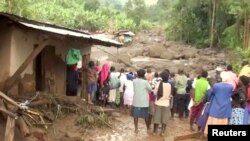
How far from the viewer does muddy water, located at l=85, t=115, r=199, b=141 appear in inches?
430

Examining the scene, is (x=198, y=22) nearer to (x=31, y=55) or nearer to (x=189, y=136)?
(x=189, y=136)

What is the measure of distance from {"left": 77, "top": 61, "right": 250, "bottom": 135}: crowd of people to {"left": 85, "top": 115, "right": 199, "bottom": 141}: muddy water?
24 cm

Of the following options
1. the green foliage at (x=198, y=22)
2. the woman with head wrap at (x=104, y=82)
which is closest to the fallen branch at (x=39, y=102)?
the woman with head wrap at (x=104, y=82)

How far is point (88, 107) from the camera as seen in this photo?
473 inches

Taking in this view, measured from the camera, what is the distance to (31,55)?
388 inches

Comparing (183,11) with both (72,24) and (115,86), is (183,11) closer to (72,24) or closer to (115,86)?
(72,24)

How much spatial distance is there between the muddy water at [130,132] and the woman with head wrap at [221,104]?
5.78 feet

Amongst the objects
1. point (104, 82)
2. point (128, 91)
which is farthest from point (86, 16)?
point (128, 91)

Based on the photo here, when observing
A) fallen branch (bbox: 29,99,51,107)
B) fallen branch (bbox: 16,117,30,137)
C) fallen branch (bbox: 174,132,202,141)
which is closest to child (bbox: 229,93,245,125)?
fallen branch (bbox: 174,132,202,141)

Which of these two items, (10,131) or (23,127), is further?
(23,127)

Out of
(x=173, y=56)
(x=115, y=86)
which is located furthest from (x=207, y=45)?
(x=115, y=86)

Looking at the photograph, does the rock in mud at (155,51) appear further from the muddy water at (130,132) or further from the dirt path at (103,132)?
the dirt path at (103,132)

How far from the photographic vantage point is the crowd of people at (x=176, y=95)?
366 inches

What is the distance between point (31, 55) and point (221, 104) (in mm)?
4300
